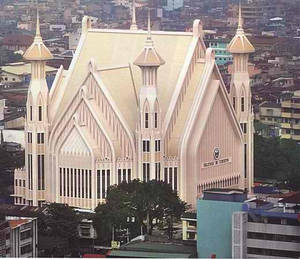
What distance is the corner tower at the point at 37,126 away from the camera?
112 ft

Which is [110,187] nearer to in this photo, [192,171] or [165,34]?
[192,171]

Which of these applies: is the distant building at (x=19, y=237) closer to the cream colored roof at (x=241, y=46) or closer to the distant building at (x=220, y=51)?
the cream colored roof at (x=241, y=46)

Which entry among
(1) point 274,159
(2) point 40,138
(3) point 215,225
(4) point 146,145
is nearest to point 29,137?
(2) point 40,138

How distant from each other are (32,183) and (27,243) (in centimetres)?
521

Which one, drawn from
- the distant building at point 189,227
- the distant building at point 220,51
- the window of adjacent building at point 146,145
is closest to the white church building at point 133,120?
the window of adjacent building at point 146,145

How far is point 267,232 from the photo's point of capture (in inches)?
1058

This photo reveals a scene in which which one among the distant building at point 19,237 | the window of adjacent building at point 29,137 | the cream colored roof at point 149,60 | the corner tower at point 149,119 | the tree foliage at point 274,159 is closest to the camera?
the distant building at point 19,237

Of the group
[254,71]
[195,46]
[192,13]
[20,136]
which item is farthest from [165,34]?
[192,13]

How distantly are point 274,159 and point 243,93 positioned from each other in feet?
17.9

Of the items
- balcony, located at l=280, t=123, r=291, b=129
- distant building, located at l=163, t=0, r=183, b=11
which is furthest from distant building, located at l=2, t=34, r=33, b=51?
balcony, located at l=280, t=123, r=291, b=129

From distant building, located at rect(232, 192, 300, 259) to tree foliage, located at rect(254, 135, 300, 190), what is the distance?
Answer: 1148 cm

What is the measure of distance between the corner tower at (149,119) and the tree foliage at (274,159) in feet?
19.8

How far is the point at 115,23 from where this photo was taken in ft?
255

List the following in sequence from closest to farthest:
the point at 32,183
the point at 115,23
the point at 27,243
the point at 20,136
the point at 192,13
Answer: the point at 27,243 → the point at 32,183 → the point at 20,136 → the point at 115,23 → the point at 192,13
